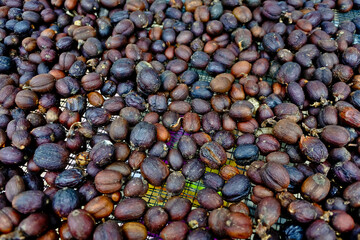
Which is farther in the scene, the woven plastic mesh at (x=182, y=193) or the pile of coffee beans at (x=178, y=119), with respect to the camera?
the woven plastic mesh at (x=182, y=193)

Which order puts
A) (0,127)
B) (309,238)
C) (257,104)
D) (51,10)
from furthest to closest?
(51,10), (257,104), (0,127), (309,238)

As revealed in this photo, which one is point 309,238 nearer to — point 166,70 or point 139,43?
point 166,70

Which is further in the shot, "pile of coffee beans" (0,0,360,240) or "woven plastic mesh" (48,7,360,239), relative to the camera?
"woven plastic mesh" (48,7,360,239)

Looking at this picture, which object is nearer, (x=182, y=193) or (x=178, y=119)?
(x=182, y=193)

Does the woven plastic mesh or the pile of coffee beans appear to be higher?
the pile of coffee beans

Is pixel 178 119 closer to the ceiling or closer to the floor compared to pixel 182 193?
closer to the ceiling

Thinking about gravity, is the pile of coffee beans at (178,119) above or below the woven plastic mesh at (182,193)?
above

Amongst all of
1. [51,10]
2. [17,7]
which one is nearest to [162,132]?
[51,10]

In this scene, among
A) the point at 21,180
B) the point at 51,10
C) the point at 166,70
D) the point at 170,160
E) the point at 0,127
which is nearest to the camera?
the point at 21,180
